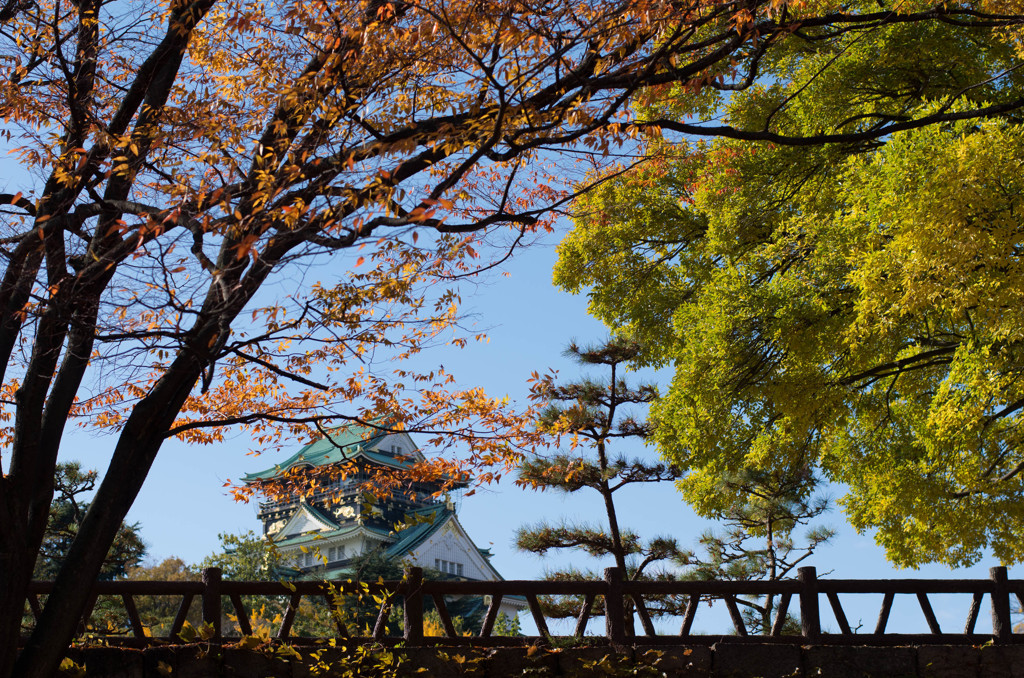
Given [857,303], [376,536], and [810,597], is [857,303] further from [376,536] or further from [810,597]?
[376,536]

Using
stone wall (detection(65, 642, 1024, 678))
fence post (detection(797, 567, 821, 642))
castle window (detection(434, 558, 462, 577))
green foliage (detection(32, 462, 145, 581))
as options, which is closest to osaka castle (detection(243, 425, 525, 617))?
castle window (detection(434, 558, 462, 577))

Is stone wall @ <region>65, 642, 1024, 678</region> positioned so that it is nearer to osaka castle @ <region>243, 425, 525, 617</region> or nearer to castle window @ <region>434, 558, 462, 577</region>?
osaka castle @ <region>243, 425, 525, 617</region>

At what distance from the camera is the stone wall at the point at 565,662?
277 inches

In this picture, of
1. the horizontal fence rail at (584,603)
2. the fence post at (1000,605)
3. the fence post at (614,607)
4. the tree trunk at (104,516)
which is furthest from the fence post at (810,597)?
the tree trunk at (104,516)

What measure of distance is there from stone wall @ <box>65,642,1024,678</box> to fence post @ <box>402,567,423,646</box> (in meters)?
0.36

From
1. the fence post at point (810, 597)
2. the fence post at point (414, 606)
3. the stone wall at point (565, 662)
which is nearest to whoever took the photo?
the stone wall at point (565, 662)

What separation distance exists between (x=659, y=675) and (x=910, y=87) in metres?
8.27

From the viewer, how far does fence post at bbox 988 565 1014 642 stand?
8836 millimetres

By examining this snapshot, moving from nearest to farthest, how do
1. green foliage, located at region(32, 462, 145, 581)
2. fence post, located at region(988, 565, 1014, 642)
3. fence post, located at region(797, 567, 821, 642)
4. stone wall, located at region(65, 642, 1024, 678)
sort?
stone wall, located at region(65, 642, 1024, 678)
fence post, located at region(797, 567, 821, 642)
fence post, located at region(988, 565, 1014, 642)
green foliage, located at region(32, 462, 145, 581)

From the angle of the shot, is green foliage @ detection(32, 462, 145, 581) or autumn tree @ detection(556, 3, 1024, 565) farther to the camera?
green foliage @ detection(32, 462, 145, 581)

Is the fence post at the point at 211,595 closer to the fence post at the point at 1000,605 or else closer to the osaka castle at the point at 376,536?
the fence post at the point at 1000,605

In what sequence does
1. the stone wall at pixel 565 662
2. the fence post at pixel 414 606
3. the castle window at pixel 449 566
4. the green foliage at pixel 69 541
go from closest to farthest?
the stone wall at pixel 565 662 < the fence post at pixel 414 606 < the green foliage at pixel 69 541 < the castle window at pixel 449 566

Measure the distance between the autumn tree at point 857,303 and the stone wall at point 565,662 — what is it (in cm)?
312

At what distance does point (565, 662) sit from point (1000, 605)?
16.3 feet
